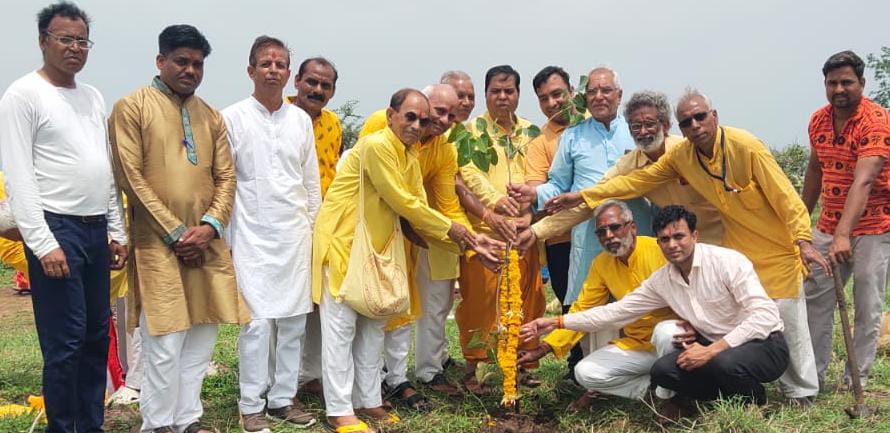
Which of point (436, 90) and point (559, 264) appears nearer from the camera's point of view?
point (436, 90)

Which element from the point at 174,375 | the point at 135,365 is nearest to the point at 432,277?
the point at 174,375

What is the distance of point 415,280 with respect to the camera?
5676 mm

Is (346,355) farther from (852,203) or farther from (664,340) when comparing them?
(852,203)

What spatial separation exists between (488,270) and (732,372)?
2006 millimetres

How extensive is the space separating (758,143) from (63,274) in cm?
430

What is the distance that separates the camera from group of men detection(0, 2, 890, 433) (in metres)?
4.16

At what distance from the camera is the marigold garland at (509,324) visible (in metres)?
4.92

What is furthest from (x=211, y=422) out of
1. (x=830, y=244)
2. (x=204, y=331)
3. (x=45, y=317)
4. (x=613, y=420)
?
(x=830, y=244)

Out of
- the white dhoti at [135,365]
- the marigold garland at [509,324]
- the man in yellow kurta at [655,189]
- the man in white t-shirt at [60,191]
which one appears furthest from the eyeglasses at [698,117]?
the white dhoti at [135,365]

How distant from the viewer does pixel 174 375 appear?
4.42 m

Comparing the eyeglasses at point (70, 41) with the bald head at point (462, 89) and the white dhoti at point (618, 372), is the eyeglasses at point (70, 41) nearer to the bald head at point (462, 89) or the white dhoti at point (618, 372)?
the bald head at point (462, 89)

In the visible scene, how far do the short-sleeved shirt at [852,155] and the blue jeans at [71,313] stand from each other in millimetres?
4901

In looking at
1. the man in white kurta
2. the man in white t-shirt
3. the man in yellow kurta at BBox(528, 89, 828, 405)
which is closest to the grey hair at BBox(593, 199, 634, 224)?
the man in yellow kurta at BBox(528, 89, 828, 405)

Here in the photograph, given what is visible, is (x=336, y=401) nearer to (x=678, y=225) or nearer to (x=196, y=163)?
(x=196, y=163)
